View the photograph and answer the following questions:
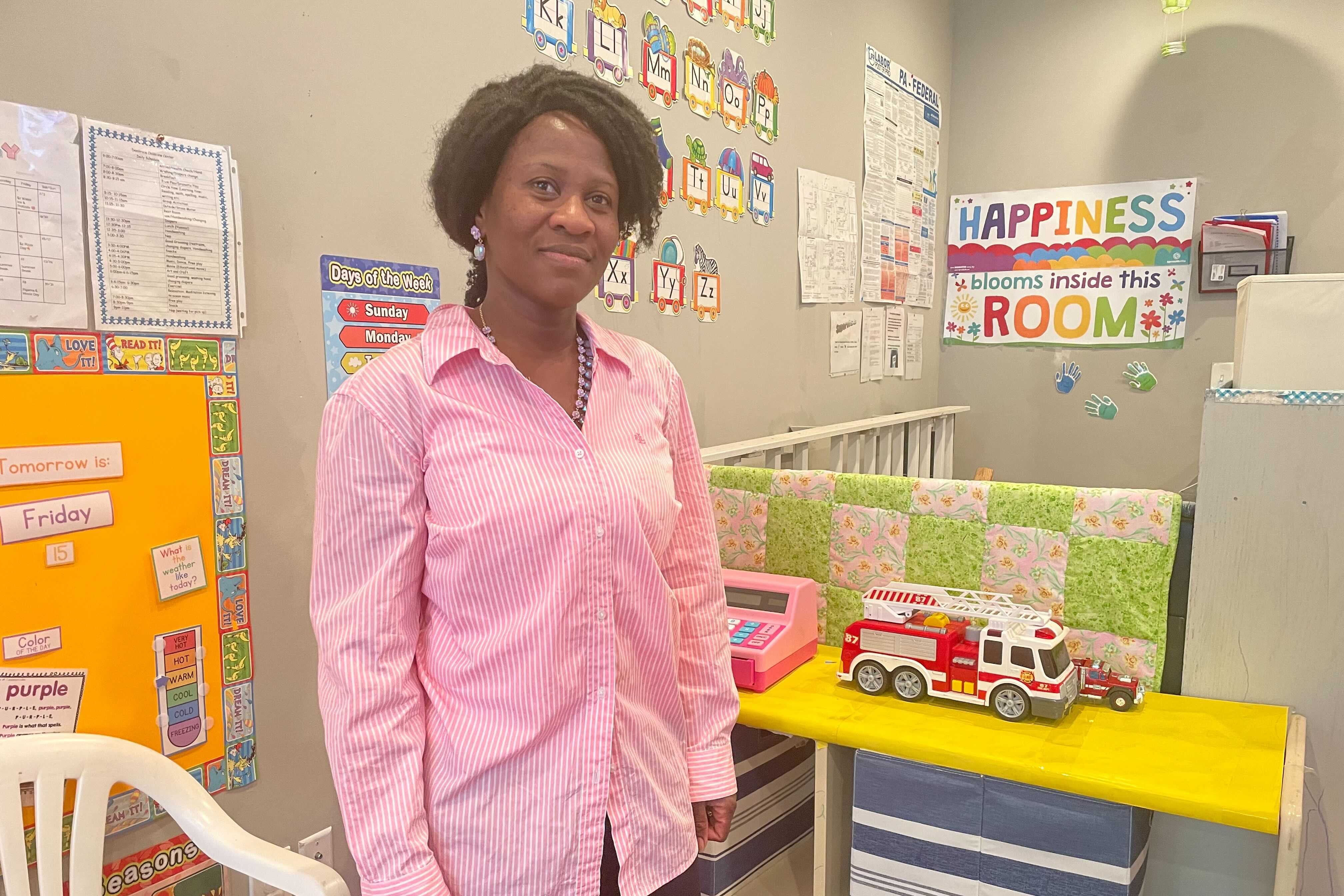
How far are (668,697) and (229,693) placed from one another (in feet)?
2.46

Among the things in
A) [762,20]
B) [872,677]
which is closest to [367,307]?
[872,677]

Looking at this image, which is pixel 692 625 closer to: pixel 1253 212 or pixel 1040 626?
pixel 1040 626

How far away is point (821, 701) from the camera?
1511 mm

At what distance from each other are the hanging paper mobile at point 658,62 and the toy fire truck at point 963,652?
1.35 metres

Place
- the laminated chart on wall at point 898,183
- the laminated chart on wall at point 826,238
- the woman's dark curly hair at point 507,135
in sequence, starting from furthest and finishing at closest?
the laminated chart on wall at point 898,183 → the laminated chart on wall at point 826,238 → the woman's dark curly hair at point 507,135

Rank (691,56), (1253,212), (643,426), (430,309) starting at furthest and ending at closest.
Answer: (1253,212)
(691,56)
(430,309)
(643,426)

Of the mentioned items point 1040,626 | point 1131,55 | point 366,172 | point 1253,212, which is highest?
point 1131,55

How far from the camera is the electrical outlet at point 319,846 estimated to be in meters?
1.50

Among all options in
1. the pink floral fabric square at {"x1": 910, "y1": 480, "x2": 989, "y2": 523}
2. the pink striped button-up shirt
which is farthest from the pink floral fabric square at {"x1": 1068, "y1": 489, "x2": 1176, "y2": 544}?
the pink striped button-up shirt

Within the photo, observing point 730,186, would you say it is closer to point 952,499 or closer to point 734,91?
point 734,91

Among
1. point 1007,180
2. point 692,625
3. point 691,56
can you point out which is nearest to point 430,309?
point 692,625

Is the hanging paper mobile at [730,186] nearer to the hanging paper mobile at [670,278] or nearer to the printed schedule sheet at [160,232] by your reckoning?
the hanging paper mobile at [670,278]

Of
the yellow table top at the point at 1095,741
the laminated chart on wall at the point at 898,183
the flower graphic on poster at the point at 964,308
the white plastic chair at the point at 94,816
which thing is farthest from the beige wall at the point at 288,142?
the flower graphic on poster at the point at 964,308

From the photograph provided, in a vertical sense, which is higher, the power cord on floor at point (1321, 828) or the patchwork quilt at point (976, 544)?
the patchwork quilt at point (976, 544)
